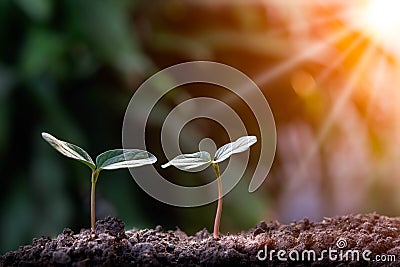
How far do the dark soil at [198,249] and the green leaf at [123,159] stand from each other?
0.05 m

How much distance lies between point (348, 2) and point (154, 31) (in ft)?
2.10

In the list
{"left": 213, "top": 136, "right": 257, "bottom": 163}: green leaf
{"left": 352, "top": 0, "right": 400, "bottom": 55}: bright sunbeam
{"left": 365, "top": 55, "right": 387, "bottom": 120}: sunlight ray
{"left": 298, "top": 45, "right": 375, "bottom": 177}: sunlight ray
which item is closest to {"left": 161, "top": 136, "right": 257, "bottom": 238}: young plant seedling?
{"left": 213, "top": 136, "right": 257, "bottom": 163}: green leaf

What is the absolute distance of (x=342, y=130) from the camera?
2.23 m

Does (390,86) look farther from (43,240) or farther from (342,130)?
(43,240)

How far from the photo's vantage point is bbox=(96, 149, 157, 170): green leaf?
0.46 m

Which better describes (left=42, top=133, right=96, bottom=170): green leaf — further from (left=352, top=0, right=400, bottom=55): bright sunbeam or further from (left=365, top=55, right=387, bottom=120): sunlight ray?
(left=365, top=55, right=387, bottom=120): sunlight ray

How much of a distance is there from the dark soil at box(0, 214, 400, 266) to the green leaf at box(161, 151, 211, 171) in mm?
57

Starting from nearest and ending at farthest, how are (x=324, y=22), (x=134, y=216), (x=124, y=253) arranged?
1. (x=124, y=253)
2. (x=134, y=216)
3. (x=324, y=22)

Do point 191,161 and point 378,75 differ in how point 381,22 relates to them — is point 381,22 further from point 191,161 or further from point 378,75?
point 191,161

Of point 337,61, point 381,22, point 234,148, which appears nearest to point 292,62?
point 337,61

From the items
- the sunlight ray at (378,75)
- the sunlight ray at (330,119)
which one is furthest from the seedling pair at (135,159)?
the sunlight ray at (330,119)

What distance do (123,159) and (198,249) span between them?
0.29ft

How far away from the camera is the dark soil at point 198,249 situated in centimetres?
42

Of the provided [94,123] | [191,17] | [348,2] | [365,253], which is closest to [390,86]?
[348,2]
